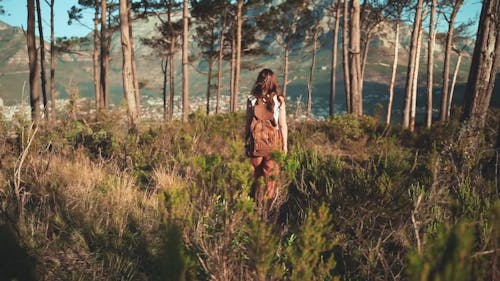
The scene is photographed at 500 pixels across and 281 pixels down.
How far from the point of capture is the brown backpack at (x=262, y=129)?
3764mm

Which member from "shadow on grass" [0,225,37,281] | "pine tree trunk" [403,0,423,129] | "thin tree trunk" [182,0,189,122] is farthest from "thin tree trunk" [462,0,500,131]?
"thin tree trunk" [182,0,189,122]

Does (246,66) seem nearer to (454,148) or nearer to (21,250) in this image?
(454,148)

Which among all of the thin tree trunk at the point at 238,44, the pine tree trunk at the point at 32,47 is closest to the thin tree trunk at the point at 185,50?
the thin tree trunk at the point at 238,44

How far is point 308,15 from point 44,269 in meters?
26.6

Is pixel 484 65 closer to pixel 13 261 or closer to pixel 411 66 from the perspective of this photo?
pixel 13 261

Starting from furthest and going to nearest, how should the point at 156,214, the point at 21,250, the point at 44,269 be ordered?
1. the point at 156,214
2. the point at 44,269
3. the point at 21,250

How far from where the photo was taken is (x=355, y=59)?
32.3ft

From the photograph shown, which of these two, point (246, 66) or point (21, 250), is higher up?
point (246, 66)

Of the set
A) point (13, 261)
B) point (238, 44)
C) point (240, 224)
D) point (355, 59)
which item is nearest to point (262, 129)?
point (240, 224)

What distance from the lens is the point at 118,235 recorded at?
8.54ft

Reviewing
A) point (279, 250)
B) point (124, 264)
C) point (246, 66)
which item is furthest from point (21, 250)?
point (246, 66)

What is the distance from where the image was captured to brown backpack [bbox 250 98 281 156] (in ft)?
12.3

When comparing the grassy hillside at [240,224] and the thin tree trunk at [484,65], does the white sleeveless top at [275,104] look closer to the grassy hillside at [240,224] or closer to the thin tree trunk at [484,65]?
the grassy hillside at [240,224]

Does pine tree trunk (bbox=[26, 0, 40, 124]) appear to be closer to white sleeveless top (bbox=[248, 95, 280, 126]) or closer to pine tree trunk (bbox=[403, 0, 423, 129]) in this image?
white sleeveless top (bbox=[248, 95, 280, 126])
